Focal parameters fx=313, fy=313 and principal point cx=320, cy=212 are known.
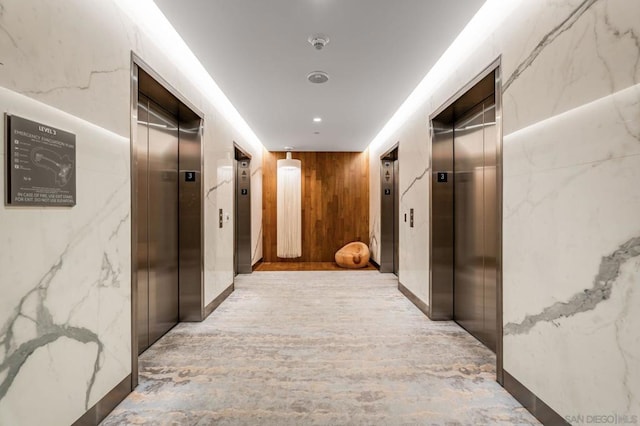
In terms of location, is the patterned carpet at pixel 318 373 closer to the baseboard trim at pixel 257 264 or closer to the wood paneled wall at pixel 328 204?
the baseboard trim at pixel 257 264

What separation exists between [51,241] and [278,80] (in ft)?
9.22

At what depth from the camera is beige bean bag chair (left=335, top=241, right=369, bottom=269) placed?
6957mm

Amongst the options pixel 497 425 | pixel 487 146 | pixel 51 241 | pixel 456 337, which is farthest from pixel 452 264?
pixel 51 241

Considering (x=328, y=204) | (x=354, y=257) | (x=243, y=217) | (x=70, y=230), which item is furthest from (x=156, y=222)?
(x=328, y=204)

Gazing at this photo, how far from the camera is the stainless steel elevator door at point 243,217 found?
6449mm

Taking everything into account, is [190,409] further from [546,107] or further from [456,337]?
[546,107]

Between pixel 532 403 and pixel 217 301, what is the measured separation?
11.6ft

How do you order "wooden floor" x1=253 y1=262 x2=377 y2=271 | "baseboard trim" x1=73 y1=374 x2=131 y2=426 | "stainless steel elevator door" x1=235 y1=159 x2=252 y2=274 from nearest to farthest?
"baseboard trim" x1=73 y1=374 x2=131 y2=426 → "stainless steel elevator door" x1=235 y1=159 x2=252 y2=274 → "wooden floor" x1=253 y1=262 x2=377 y2=271

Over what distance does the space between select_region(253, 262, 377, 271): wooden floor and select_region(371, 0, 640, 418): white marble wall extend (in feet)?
15.8

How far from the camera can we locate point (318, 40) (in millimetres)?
2777

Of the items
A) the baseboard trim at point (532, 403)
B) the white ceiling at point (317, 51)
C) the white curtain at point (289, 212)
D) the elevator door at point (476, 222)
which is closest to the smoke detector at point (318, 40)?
the white ceiling at point (317, 51)

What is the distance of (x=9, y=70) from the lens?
1.36m

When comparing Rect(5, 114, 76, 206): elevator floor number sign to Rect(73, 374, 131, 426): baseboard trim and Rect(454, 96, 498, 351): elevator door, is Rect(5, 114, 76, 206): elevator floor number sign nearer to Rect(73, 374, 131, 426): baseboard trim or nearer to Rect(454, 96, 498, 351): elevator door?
Rect(73, 374, 131, 426): baseboard trim

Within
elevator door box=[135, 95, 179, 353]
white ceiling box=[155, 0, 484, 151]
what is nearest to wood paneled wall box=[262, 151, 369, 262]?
white ceiling box=[155, 0, 484, 151]
